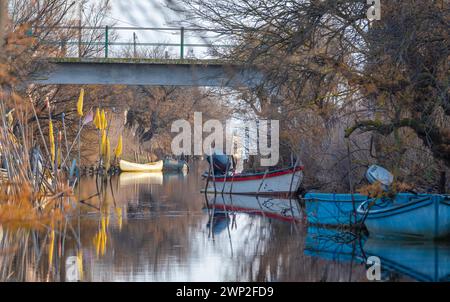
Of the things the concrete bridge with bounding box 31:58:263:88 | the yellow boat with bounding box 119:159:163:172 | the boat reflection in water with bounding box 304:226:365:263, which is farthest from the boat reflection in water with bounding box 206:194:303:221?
the yellow boat with bounding box 119:159:163:172

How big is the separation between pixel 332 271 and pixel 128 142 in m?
47.9

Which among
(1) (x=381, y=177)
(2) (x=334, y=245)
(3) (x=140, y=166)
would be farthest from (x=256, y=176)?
(3) (x=140, y=166)

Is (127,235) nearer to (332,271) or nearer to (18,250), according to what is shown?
(18,250)

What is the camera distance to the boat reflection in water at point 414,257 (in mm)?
→ 14672

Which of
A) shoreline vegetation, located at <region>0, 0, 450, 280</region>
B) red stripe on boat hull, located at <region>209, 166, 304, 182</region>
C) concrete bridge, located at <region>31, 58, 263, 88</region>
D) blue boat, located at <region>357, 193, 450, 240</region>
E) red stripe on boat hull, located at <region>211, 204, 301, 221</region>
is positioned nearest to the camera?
blue boat, located at <region>357, 193, 450, 240</region>

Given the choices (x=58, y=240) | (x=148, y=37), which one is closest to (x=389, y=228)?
(x=58, y=240)

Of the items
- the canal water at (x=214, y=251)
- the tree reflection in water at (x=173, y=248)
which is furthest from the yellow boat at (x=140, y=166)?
the canal water at (x=214, y=251)

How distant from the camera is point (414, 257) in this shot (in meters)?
16.4

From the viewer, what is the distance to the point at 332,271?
15.1m

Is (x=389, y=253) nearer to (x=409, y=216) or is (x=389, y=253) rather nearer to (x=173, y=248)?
(x=409, y=216)

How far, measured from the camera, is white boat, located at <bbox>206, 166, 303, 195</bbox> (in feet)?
109

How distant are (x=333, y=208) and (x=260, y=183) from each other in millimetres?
13317

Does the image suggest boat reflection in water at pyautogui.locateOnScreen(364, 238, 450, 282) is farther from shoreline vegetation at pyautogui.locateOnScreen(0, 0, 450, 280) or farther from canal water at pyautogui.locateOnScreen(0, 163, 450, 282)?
shoreline vegetation at pyautogui.locateOnScreen(0, 0, 450, 280)

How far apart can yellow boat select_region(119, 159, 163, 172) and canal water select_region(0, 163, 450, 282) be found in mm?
30913
